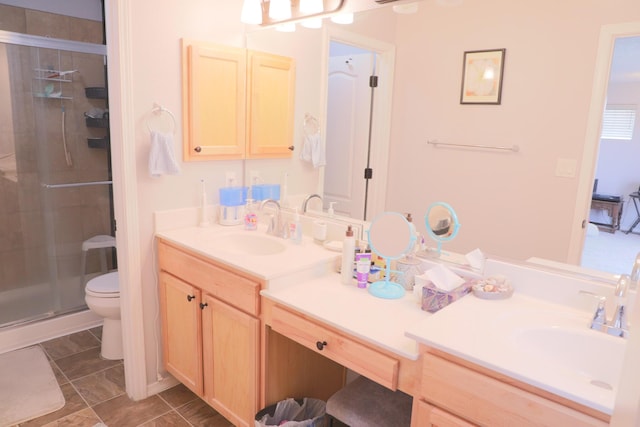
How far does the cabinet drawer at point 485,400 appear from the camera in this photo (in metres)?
1.05

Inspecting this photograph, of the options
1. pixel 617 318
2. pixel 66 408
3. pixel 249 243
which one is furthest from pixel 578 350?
pixel 66 408

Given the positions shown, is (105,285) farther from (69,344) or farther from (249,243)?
(249,243)

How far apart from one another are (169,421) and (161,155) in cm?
132

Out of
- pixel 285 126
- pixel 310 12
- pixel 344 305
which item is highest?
pixel 310 12

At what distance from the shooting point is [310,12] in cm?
224

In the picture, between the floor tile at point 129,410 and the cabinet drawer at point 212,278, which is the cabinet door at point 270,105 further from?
the floor tile at point 129,410

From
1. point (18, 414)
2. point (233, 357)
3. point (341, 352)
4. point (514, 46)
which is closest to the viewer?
point (341, 352)

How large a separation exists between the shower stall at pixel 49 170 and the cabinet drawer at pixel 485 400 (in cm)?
287

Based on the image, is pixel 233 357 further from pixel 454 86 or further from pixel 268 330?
pixel 454 86

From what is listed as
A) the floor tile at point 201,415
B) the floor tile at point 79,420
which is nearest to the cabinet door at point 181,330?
the floor tile at point 201,415

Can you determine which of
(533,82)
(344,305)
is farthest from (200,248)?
(533,82)

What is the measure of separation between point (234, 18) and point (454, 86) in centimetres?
134

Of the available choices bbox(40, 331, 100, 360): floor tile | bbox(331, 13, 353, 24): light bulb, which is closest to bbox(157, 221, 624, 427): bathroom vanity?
bbox(40, 331, 100, 360): floor tile

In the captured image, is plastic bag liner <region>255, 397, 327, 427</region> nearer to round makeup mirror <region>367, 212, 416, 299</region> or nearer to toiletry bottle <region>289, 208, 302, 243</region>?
round makeup mirror <region>367, 212, 416, 299</region>
